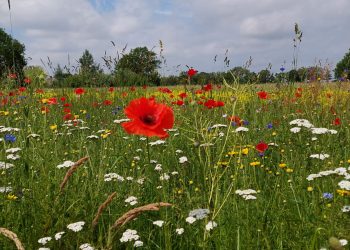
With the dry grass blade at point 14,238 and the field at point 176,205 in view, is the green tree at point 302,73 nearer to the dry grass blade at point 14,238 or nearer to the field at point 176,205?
the field at point 176,205

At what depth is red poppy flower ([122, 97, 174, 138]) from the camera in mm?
1531

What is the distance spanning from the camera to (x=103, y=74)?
827cm

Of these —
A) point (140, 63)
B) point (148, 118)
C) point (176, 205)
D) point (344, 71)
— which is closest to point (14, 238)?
point (148, 118)

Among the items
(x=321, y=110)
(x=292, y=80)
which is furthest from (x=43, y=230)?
(x=292, y=80)

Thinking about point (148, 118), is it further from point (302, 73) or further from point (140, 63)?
point (302, 73)

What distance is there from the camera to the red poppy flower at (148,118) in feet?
5.02

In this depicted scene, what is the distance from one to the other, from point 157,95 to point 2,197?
6.90 metres

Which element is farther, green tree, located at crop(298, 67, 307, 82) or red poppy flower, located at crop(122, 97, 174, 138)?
green tree, located at crop(298, 67, 307, 82)

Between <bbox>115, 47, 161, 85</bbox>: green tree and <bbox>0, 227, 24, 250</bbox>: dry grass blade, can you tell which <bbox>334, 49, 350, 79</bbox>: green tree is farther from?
<bbox>0, 227, 24, 250</bbox>: dry grass blade

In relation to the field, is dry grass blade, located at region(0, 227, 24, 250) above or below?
above

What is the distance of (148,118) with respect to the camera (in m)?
1.68

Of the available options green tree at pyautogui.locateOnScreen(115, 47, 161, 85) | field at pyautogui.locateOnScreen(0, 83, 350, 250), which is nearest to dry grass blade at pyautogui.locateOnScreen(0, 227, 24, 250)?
field at pyautogui.locateOnScreen(0, 83, 350, 250)

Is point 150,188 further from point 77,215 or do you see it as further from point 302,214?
point 302,214

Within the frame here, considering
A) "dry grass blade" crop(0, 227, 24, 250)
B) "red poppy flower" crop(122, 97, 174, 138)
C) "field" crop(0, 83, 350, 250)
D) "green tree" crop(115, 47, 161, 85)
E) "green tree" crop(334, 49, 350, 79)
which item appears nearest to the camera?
"dry grass blade" crop(0, 227, 24, 250)
